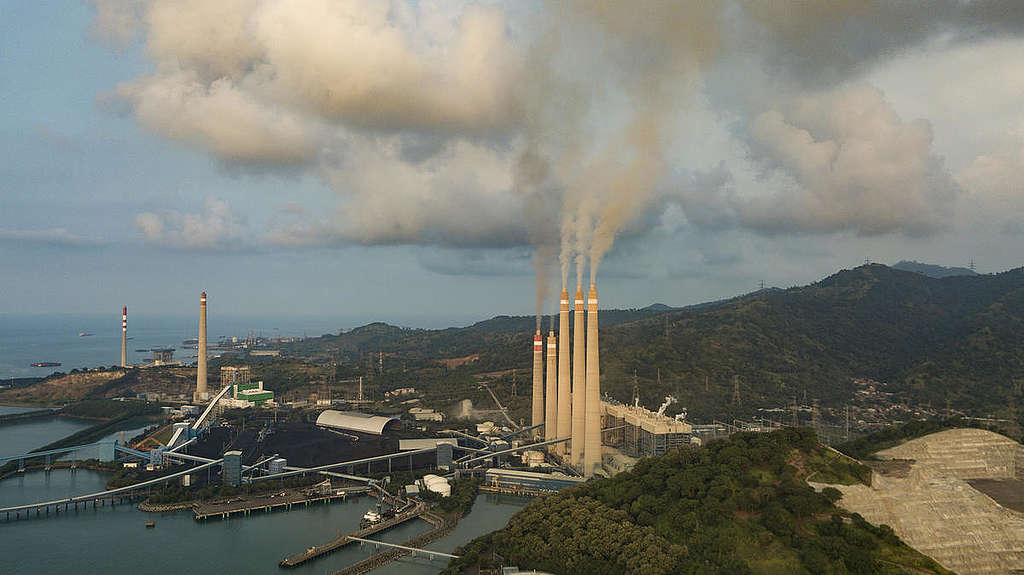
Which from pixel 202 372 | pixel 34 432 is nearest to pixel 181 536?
pixel 34 432

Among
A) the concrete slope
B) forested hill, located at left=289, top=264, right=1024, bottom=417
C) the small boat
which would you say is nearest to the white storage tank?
the small boat

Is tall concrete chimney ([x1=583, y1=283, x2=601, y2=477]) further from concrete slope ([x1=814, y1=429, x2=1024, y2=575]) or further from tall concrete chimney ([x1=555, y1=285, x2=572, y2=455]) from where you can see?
concrete slope ([x1=814, y1=429, x2=1024, y2=575])

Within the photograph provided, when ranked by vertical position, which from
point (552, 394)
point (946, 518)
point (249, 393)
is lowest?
point (249, 393)

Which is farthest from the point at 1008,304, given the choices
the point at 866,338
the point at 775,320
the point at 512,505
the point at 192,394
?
the point at 192,394

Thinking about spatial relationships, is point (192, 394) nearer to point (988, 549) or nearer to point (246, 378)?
point (246, 378)

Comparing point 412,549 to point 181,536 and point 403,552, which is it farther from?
point 181,536

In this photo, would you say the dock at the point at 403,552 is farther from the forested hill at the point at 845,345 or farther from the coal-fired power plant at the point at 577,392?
the forested hill at the point at 845,345

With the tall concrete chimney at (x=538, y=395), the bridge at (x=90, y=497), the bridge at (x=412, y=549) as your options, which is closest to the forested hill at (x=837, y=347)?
the tall concrete chimney at (x=538, y=395)
